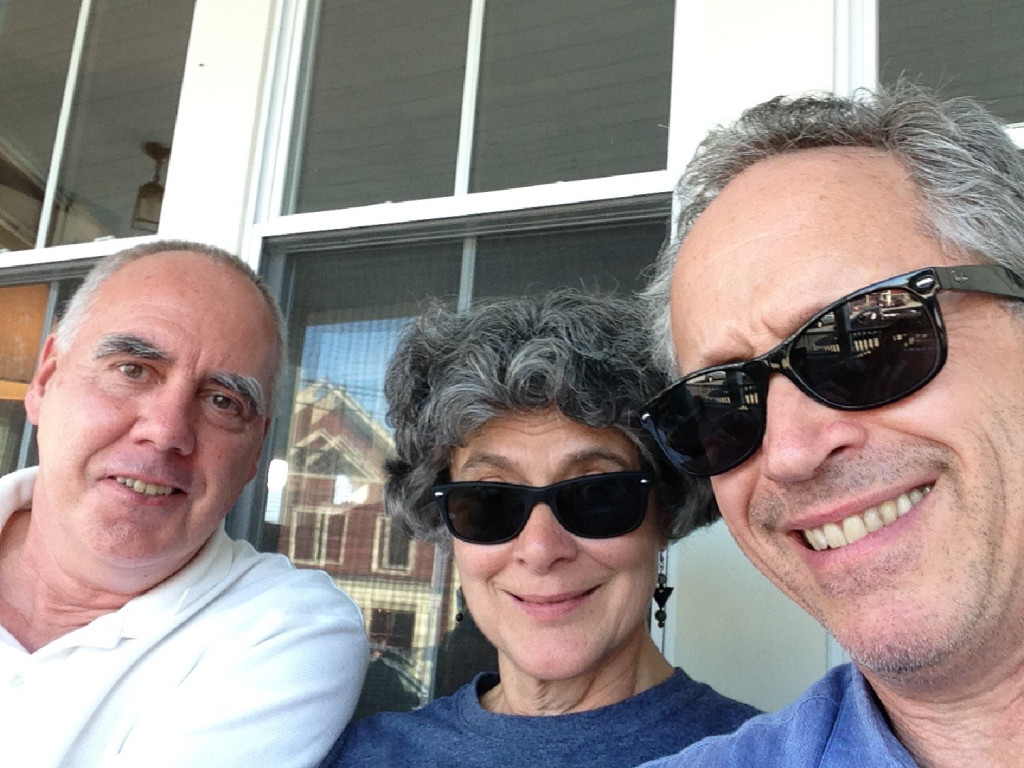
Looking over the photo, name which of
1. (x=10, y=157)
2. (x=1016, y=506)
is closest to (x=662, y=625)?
(x=1016, y=506)

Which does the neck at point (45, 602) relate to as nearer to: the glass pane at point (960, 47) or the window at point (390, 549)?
the window at point (390, 549)

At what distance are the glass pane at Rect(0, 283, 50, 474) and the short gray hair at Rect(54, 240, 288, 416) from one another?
1124 mm

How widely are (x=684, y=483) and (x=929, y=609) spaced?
74 cm

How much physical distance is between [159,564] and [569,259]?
1.19 m

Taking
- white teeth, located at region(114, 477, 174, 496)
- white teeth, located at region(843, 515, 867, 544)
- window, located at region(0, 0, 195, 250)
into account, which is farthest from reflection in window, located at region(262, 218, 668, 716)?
white teeth, located at region(843, 515, 867, 544)

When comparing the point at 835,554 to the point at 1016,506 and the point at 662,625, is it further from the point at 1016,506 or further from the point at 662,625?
the point at 662,625

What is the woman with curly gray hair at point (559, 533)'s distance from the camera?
152cm

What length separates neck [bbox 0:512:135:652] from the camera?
1794mm

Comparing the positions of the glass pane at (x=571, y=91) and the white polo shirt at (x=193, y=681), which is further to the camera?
the glass pane at (x=571, y=91)

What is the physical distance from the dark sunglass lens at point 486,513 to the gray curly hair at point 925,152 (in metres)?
0.40

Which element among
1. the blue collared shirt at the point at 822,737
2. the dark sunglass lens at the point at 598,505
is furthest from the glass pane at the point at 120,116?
the blue collared shirt at the point at 822,737

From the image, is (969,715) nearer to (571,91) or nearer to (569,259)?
(569,259)

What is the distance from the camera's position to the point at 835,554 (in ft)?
3.23

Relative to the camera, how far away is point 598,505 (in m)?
1.52
